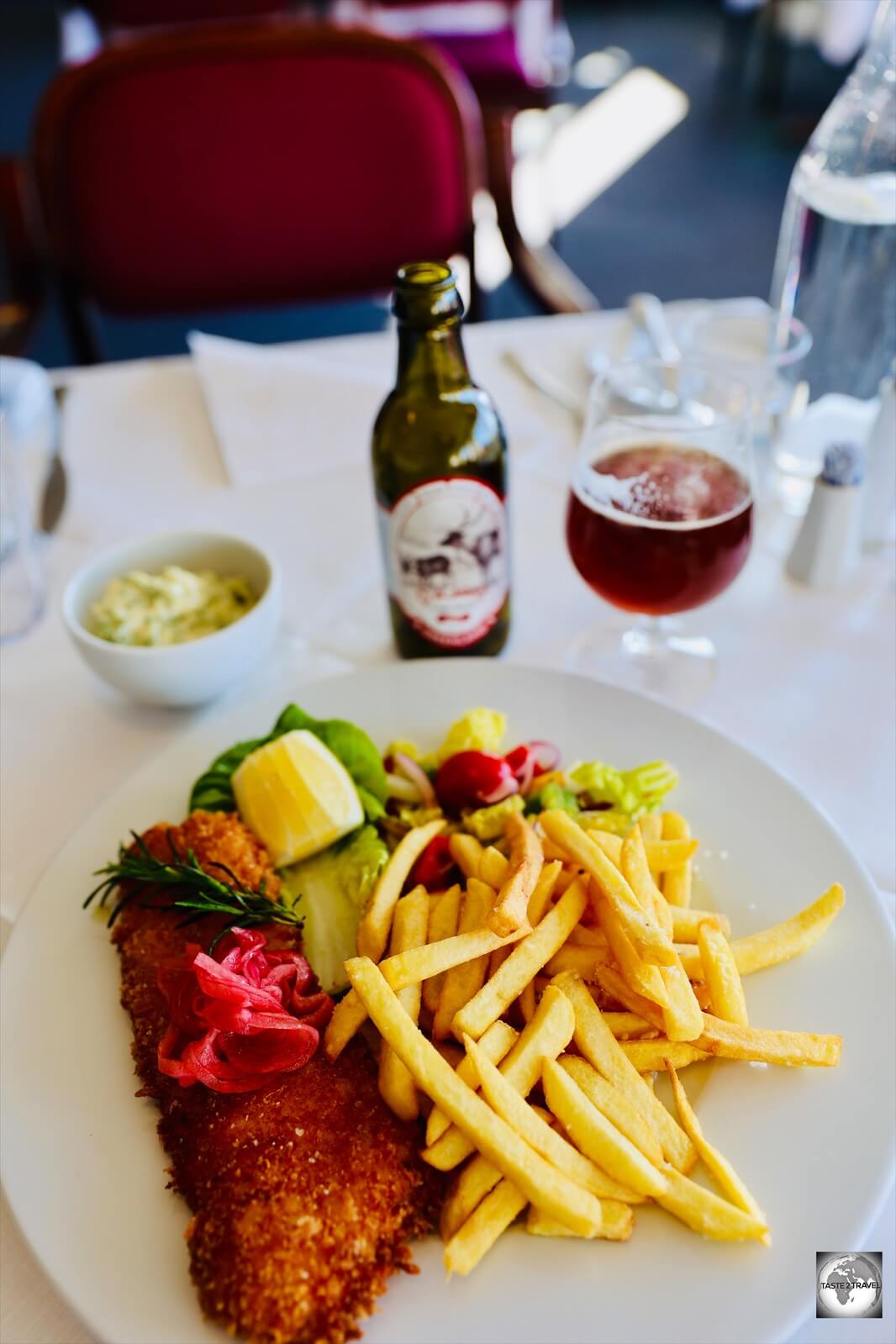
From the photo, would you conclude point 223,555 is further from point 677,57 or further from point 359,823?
point 677,57

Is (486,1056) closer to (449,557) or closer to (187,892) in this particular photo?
(187,892)

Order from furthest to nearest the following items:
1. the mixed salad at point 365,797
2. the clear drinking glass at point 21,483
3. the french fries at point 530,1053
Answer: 1. the clear drinking glass at point 21,483
2. the mixed salad at point 365,797
3. the french fries at point 530,1053

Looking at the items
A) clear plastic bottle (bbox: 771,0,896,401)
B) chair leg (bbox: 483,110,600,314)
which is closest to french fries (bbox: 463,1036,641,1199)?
clear plastic bottle (bbox: 771,0,896,401)

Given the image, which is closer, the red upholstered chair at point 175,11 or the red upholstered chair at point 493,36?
the red upholstered chair at point 493,36

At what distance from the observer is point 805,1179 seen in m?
1.05

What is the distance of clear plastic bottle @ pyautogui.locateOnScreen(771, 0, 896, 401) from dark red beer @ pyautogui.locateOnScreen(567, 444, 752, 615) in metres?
0.52

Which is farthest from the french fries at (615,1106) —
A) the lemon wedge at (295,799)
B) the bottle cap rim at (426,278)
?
the bottle cap rim at (426,278)

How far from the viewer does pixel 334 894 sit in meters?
1.41

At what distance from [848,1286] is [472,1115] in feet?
1.23

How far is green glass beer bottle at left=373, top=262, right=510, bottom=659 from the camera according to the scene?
154cm

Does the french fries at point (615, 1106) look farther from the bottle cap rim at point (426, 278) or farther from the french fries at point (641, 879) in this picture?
the bottle cap rim at point (426, 278)

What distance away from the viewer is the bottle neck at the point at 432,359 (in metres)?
1.55

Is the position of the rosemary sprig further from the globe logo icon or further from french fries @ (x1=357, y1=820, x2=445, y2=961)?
the globe logo icon

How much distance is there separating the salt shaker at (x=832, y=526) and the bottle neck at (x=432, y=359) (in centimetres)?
61
